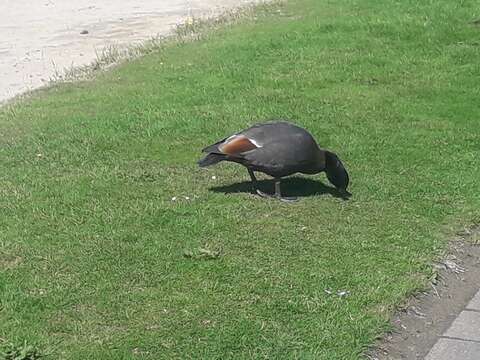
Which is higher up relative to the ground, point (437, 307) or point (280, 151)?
point (280, 151)

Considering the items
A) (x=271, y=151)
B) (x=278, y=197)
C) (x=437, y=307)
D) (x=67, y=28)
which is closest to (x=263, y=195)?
(x=278, y=197)

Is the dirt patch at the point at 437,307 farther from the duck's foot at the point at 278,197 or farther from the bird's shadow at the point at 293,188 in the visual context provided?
the duck's foot at the point at 278,197

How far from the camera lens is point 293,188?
6.75 m

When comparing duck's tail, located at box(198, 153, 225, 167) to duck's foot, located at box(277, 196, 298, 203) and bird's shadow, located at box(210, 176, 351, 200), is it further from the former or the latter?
duck's foot, located at box(277, 196, 298, 203)

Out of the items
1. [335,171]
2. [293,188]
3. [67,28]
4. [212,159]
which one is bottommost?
[67,28]

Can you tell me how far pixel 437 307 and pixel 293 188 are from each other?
2019mm

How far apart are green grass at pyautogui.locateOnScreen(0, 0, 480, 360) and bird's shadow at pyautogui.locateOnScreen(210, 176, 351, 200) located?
0.11 feet

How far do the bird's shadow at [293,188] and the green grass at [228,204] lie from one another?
34 mm

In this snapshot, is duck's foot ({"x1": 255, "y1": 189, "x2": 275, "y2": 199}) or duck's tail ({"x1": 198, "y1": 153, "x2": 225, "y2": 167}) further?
duck's foot ({"x1": 255, "y1": 189, "x2": 275, "y2": 199})

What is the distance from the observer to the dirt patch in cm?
454

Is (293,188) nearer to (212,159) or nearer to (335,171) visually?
(335,171)

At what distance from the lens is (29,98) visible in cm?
983

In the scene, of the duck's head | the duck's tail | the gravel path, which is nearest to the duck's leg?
the duck's head

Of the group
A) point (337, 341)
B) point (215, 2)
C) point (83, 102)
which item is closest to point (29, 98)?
point (83, 102)
